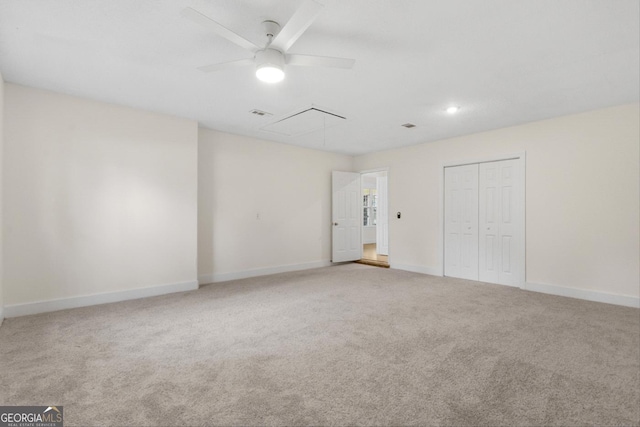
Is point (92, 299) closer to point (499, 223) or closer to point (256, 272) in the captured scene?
point (256, 272)

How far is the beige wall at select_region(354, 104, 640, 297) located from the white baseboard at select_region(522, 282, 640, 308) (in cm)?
5

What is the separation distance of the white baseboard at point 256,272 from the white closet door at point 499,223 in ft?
10.6

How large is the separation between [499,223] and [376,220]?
14.8 ft

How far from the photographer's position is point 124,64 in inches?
116

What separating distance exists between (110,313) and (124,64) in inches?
107

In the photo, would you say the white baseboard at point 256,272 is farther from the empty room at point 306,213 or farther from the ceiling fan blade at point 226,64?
the ceiling fan blade at point 226,64

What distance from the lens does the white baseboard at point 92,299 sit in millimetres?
3447

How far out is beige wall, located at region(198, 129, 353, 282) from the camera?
5.21m

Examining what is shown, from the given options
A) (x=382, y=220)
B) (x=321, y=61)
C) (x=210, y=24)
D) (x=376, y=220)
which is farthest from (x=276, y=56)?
(x=376, y=220)

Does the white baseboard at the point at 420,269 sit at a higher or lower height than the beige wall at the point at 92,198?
lower

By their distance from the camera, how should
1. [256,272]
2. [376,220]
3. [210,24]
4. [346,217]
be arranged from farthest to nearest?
[376,220], [346,217], [256,272], [210,24]

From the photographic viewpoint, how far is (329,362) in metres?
2.38

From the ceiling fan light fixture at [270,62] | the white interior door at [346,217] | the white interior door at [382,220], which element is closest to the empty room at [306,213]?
the ceiling fan light fixture at [270,62]

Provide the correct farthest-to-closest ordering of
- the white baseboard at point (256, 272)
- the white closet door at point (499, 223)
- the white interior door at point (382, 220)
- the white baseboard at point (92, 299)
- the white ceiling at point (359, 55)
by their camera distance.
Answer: the white interior door at point (382, 220), the white baseboard at point (256, 272), the white closet door at point (499, 223), the white baseboard at point (92, 299), the white ceiling at point (359, 55)
